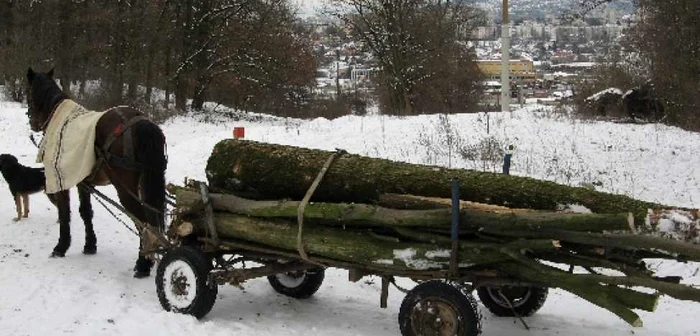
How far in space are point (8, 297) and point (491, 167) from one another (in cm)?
767

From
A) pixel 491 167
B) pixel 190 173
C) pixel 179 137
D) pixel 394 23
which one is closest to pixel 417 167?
pixel 491 167

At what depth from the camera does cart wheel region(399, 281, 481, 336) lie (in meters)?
→ 4.31

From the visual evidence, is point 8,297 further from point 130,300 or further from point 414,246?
point 414,246

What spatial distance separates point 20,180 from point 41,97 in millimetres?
1925

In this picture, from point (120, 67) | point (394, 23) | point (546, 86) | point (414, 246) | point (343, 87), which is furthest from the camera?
point (343, 87)

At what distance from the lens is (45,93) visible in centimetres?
729

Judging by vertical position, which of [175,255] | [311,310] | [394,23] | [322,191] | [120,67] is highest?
[394,23]

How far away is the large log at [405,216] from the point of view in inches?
160

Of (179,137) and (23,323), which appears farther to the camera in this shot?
(179,137)

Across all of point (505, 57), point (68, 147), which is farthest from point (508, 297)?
point (505, 57)

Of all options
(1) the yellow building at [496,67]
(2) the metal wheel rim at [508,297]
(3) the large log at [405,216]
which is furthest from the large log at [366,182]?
(1) the yellow building at [496,67]

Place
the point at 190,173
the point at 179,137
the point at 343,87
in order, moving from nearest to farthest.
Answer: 1. the point at 190,173
2. the point at 179,137
3. the point at 343,87

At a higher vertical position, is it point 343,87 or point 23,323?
point 343,87

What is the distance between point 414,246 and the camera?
15.1 ft
